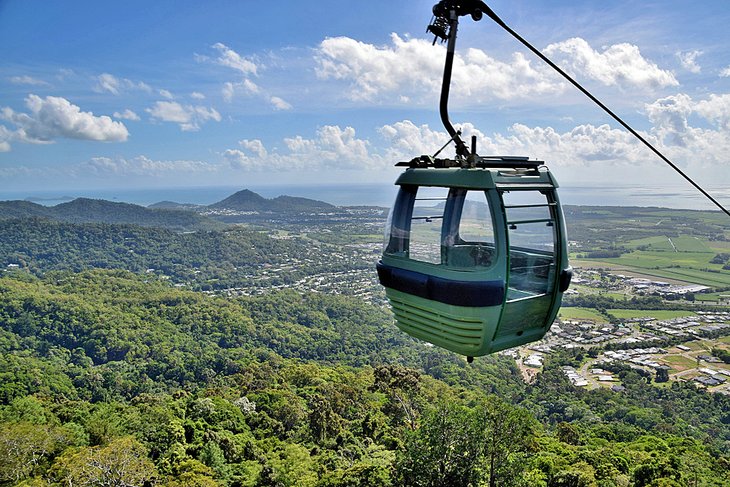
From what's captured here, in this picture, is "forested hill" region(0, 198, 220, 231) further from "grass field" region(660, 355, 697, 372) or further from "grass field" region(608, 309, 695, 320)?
"grass field" region(660, 355, 697, 372)

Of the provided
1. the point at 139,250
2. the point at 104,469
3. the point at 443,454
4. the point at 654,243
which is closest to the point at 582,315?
the point at 654,243

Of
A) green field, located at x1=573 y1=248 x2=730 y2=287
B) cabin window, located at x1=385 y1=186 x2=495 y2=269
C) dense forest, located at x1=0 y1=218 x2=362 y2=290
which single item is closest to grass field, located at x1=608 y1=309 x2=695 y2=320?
green field, located at x1=573 y1=248 x2=730 y2=287

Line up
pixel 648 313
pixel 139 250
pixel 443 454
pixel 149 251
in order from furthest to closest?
1. pixel 139 250
2. pixel 149 251
3. pixel 648 313
4. pixel 443 454

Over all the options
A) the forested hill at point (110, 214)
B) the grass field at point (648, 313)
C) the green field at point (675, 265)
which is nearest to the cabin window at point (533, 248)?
the grass field at point (648, 313)

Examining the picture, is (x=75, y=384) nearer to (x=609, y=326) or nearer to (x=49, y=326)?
(x=49, y=326)

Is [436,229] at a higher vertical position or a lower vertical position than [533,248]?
higher

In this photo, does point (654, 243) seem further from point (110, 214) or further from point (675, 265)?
point (110, 214)
